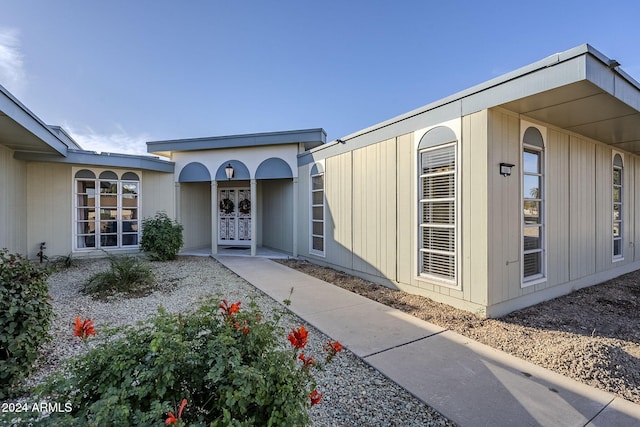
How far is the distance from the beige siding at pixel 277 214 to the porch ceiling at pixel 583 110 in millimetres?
6470

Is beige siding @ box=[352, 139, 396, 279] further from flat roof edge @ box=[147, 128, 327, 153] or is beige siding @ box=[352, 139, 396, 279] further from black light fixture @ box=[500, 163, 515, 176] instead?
flat roof edge @ box=[147, 128, 327, 153]

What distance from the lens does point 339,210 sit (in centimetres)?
703

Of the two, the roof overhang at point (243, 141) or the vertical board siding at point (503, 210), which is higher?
the roof overhang at point (243, 141)

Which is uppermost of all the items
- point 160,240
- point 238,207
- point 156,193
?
point 156,193

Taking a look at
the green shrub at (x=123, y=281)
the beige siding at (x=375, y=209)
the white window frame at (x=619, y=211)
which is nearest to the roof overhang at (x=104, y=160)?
the green shrub at (x=123, y=281)

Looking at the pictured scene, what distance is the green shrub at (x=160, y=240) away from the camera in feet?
26.8

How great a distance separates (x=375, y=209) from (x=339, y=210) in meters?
1.28

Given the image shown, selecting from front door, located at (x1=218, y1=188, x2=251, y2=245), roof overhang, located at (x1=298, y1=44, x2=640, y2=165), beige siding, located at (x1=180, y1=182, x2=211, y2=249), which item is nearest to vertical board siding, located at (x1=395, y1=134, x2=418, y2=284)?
roof overhang, located at (x1=298, y1=44, x2=640, y2=165)

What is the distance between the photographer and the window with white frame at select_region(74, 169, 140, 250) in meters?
8.47

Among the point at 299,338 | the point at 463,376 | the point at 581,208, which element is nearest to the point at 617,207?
the point at 581,208

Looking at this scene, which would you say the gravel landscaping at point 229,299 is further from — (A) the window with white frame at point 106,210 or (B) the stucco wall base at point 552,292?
(B) the stucco wall base at point 552,292

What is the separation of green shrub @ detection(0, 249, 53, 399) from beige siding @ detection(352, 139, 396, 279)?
15.8ft

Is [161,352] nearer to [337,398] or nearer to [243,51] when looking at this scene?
[337,398]

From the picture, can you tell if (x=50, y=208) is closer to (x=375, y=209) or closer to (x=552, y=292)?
(x=375, y=209)
